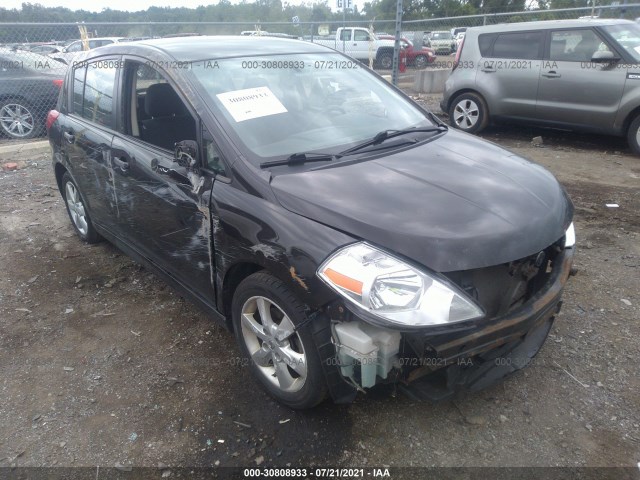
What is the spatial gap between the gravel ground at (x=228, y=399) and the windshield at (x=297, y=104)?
1.36 metres

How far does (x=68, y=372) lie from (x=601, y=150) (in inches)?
293

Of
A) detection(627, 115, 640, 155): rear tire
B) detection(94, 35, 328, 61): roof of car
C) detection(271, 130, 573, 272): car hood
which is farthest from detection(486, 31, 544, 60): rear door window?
detection(271, 130, 573, 272): car hood

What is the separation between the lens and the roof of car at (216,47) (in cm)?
297

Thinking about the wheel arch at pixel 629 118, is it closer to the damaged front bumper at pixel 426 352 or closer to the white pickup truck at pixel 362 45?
the damaged front bumper at pixel 426 352

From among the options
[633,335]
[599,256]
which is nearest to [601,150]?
[599,256]

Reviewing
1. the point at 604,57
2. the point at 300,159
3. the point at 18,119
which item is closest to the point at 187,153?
the point at 300,159

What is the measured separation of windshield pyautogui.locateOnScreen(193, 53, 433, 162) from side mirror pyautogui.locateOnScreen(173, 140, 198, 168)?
Result: 0.23 meters

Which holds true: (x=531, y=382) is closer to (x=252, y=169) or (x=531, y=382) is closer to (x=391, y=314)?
(x=391, y=314)

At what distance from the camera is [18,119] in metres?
8.50

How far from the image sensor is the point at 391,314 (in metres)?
1.88

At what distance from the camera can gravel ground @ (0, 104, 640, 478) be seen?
7.47ft

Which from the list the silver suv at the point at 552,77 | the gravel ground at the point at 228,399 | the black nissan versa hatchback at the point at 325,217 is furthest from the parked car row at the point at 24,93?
the silver suv at the point at 552,77

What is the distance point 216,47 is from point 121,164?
1.01 metres

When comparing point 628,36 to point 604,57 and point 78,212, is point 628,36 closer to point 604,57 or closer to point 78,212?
point 604,57
